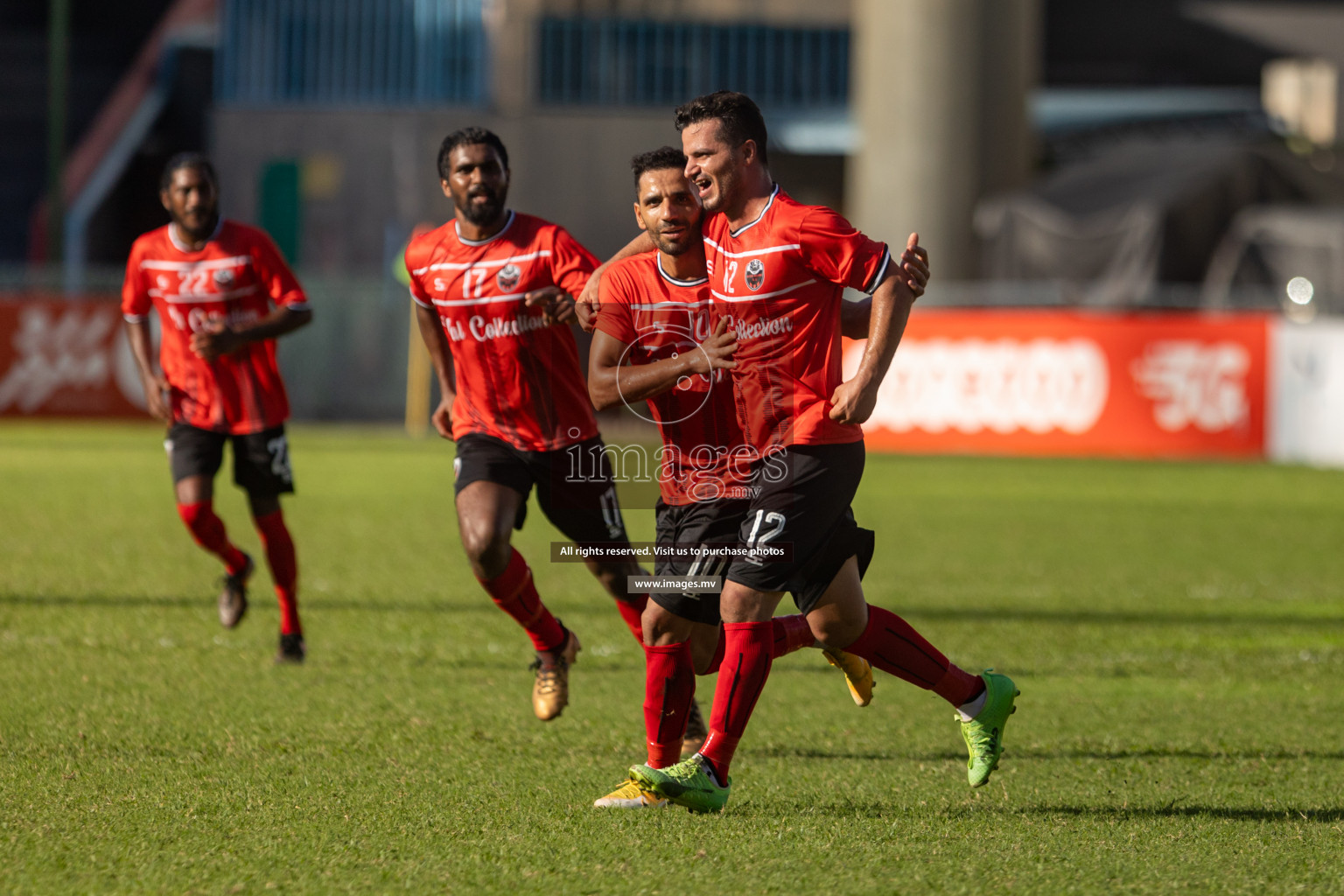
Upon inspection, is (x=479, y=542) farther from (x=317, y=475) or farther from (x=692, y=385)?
(x=317, y=475)

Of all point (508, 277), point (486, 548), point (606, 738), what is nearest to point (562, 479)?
point (486, 548)

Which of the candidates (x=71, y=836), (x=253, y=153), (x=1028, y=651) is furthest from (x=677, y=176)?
(x=253, y=153)

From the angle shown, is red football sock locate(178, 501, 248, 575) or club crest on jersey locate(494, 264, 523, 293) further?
red football sock locate(178, 501, 248, 575)

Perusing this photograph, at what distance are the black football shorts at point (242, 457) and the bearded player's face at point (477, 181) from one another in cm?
208

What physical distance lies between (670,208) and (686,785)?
5.45 feet

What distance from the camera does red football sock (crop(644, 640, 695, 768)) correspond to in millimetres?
5109

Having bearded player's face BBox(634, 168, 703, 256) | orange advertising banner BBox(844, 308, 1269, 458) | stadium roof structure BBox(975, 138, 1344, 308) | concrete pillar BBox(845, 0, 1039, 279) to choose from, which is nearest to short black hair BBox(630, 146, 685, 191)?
bearded player's face BBox(634, 168, 703, 256)

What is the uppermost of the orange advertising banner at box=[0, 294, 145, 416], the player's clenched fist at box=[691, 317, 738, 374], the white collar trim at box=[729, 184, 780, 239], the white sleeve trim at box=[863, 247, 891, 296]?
the white collar trim at box=[729, 184, 780, 239]

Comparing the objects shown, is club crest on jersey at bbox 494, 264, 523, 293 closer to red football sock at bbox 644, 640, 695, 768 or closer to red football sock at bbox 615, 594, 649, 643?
red football sock at bbox 615, 594, 649, 643

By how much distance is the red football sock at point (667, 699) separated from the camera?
5109 mm

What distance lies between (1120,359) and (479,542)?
15.4m

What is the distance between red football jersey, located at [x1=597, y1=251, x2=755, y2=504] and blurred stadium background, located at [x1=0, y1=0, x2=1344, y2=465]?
15.5 meters

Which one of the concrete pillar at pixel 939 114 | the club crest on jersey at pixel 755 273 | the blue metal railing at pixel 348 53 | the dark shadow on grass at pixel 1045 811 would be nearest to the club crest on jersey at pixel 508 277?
the club crest on jersey at pixel 755 273

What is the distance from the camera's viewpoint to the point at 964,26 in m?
28.2
